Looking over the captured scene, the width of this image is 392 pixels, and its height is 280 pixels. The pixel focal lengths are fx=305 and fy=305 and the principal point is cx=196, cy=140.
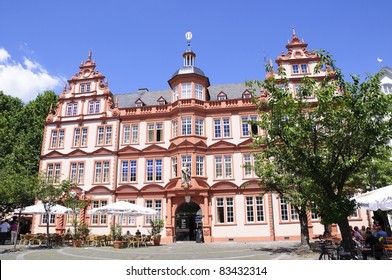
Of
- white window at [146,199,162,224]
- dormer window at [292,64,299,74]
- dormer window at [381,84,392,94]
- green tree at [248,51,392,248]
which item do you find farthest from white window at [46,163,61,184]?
dormer window at [381,84,392,94]

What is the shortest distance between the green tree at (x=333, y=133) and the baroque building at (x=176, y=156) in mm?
11998

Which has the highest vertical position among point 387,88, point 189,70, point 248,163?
point 189,70

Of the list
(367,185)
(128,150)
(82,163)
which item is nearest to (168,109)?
(128,150)

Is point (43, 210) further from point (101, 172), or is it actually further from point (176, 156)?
point (176, 156)

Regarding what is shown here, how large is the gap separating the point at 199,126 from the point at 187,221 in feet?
27.7

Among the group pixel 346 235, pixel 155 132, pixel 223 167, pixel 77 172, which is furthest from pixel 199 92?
pixel 346 235

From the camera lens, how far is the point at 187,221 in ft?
86.0

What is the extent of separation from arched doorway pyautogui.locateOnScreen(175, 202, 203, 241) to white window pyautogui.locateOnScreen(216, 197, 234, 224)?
1.62 metres

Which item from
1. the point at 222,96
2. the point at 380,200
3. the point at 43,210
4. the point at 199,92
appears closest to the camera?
the point at 380,200

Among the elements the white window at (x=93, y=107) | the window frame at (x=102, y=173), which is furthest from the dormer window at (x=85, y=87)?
the window frame at (x=102, y=173)

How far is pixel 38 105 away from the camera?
37844mm

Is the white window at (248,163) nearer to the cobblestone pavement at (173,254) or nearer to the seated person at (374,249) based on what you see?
the cobblestone pavement at (173,254)

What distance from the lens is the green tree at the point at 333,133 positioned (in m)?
12.1

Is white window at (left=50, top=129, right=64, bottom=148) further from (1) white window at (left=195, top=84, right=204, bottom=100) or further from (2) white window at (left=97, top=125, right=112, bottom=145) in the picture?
(1) white window at (left=195, top=84, right=204, bottom=100)
